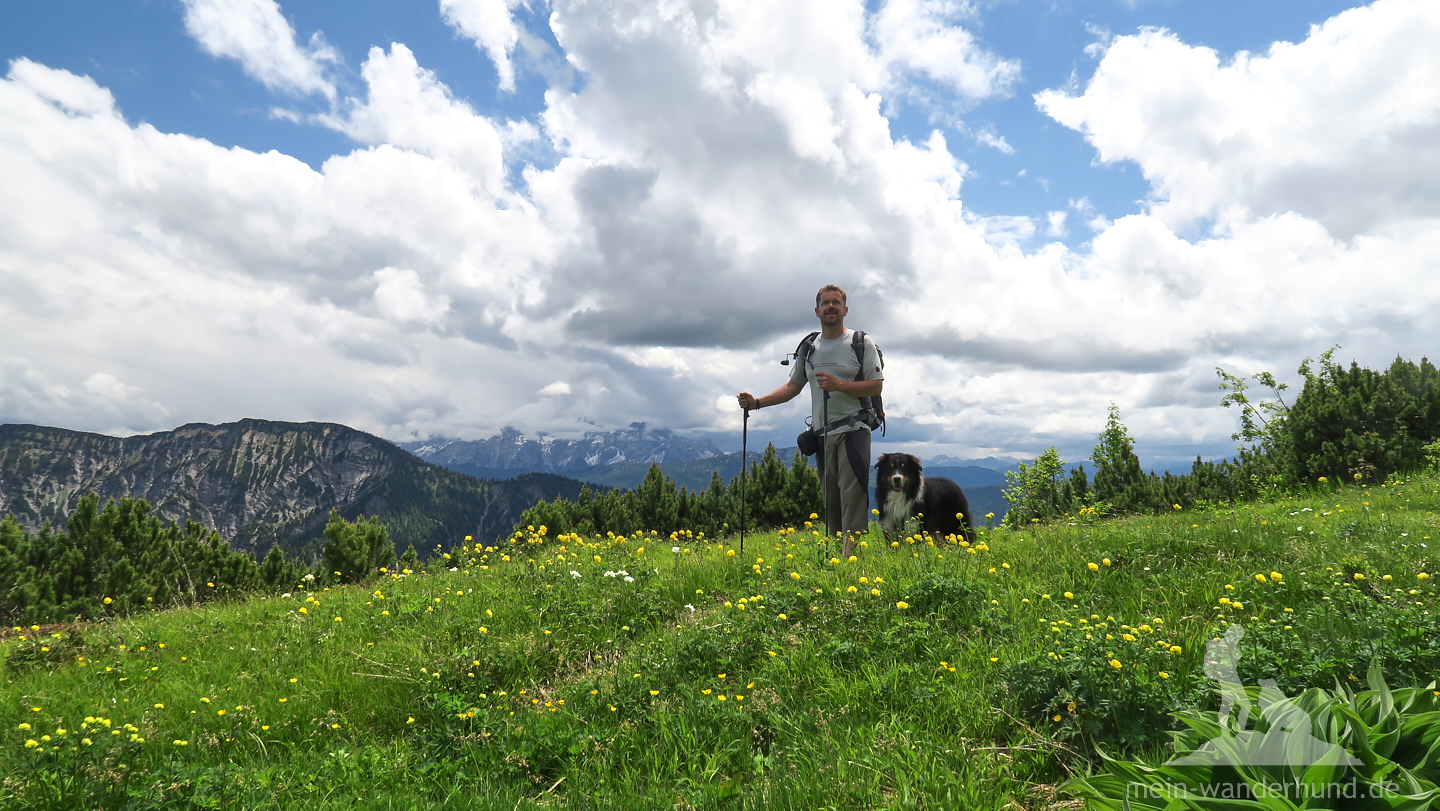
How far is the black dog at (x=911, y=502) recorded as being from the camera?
29.1 feet

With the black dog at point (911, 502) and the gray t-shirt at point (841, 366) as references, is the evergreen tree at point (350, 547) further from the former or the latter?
the gray t-shirt at point (841, 366)

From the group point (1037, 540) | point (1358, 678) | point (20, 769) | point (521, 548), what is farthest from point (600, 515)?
point (1358, 678)

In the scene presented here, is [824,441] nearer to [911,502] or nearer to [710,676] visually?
[911,502]

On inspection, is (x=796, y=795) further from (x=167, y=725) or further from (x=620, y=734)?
(x=167, y=725)

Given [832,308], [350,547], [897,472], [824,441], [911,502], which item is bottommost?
[350,547]

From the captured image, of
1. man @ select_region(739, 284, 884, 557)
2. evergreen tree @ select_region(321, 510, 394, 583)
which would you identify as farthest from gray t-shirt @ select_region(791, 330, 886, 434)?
evergreen tree @ select_region(321, 510, 394, 583)

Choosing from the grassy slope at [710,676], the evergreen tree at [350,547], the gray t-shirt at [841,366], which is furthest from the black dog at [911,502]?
the evergreen tree at [350,547]

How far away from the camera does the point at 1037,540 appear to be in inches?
292

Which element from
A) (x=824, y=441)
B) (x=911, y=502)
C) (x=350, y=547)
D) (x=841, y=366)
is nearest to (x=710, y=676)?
(x=824, y=441)

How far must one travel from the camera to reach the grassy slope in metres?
3.15

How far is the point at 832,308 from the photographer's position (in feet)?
25.9

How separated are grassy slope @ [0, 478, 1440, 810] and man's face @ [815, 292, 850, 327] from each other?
2871 millimetres

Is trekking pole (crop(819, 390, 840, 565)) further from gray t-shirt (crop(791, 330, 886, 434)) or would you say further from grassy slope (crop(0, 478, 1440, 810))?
grassy slope (crop(0, 478, 1440, 810))

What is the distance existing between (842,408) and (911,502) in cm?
216
